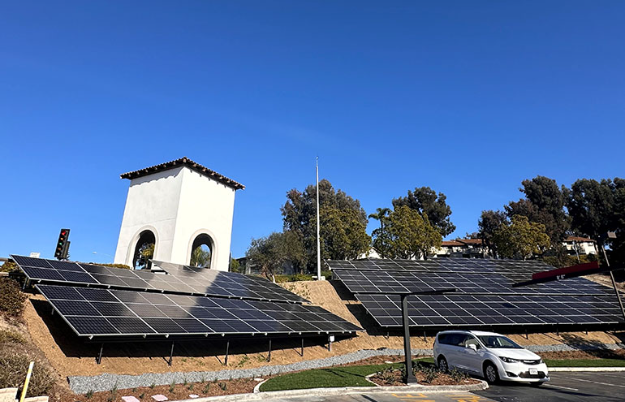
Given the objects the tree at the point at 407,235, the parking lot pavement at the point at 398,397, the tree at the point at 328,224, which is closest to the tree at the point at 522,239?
the tree at the point at 407,235

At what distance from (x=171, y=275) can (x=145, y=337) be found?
29.8ft

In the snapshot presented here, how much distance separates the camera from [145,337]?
12.9 meters

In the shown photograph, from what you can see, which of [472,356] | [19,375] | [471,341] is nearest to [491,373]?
[472,356]

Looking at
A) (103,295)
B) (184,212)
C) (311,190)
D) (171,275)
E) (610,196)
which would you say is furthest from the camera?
(311,190)

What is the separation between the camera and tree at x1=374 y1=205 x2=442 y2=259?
50.0m

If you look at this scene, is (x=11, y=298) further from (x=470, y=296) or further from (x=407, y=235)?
(x=407, y=235)

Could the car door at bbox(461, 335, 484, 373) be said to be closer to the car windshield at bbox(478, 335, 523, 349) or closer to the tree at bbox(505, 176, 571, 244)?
the car windshield at bbox(478, 335, 523, 349)

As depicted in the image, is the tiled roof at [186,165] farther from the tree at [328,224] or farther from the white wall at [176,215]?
the tree at [328,224]

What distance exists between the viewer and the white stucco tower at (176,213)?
97.5 ft

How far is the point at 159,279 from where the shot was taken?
65.0 ft

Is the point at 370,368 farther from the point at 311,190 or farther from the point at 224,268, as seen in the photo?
the point at 311,190

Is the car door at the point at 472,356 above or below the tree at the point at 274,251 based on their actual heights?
below

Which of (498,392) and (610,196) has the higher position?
(610,196)

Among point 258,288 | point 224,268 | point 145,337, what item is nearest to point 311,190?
point 224,268
